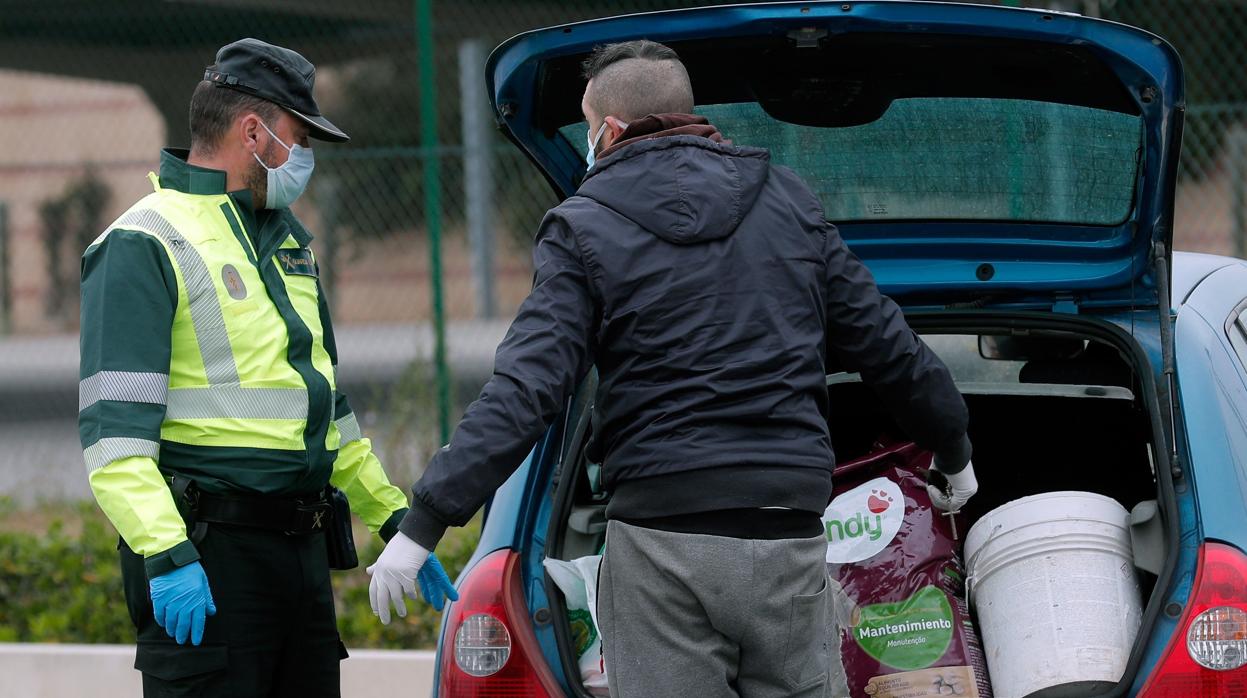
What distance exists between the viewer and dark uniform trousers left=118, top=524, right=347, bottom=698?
298 cm

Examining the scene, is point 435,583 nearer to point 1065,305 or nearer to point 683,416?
point 683,416

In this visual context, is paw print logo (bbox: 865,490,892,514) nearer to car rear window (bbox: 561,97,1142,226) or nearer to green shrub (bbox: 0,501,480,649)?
car rear window (bbox: 561,97,1142,226)

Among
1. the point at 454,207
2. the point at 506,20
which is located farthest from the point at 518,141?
the point at 506,20

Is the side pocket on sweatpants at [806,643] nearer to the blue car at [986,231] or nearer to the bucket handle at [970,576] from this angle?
the blue car at [986,231]

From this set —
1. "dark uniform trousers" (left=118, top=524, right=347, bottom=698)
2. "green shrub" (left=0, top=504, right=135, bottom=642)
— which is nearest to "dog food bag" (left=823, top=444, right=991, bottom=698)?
"dark uniform trousers" (left=118, top=524, right=347, bottom=698)

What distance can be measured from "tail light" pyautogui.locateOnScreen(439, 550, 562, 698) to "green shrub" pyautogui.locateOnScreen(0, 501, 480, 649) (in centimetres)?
214

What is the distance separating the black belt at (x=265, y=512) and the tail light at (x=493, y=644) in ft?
1.27

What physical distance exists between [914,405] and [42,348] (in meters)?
12.9

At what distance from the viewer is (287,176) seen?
3238 mm

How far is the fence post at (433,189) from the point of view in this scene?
655 cm

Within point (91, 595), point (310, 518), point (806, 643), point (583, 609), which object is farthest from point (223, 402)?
point (91, 595)

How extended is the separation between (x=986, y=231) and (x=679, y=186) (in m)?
1.18

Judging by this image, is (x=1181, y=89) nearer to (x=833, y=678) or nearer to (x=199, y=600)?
(x=833, y=678)

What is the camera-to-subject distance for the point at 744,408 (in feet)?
8.46
